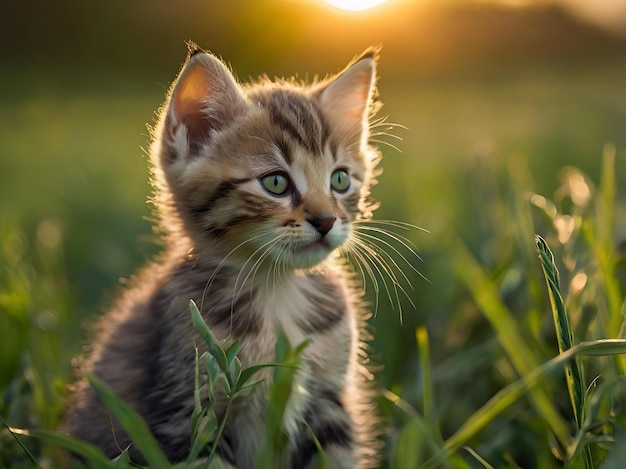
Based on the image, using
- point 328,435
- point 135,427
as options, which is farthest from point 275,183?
point 135,427

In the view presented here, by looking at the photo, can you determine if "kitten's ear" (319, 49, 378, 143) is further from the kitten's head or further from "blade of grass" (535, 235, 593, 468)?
"blade of grass" (535, 235, 593, 468)

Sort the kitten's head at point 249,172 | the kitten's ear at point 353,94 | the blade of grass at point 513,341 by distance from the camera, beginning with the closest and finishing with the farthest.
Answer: the blade of grass at point 513,341, the kitten's head at point 249,172, the kitten's ear at point 353,94

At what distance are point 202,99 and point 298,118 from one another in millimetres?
220

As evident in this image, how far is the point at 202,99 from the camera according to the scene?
A: 1.59 metres

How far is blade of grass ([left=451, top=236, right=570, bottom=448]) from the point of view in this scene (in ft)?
4.66

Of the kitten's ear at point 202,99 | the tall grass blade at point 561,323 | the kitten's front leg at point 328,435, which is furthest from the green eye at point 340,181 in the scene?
the tall grass blade at point 561,323

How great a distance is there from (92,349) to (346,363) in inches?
24.2

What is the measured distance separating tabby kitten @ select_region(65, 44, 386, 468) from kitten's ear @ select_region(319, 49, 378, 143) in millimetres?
61

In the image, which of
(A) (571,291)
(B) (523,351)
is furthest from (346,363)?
(A) (571,291)

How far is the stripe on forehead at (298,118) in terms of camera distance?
164 cm

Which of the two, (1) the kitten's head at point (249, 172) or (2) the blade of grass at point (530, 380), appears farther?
(1) the kitten's head at point (249, 172)

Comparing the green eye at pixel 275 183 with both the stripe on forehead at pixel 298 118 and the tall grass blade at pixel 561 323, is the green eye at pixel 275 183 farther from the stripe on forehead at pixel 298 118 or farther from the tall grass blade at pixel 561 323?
the tall grass blade at pixel 561 323

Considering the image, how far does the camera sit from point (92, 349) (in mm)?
1794

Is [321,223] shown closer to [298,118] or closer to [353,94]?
[298,118]
